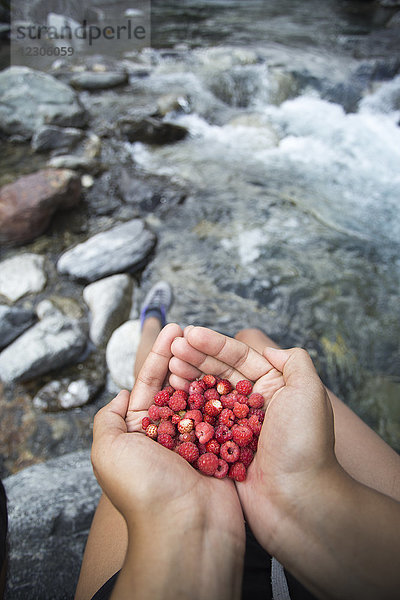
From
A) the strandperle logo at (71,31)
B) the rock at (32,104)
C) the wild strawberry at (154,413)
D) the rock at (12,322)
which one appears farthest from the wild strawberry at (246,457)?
the strandperle logo at (71,31)

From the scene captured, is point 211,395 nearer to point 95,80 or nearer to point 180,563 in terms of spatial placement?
point 180,563

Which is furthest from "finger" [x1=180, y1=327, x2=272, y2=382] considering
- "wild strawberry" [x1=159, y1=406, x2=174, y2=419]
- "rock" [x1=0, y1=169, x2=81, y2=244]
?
"rock" [x1=0, y1=169, x2=81, y2=244]

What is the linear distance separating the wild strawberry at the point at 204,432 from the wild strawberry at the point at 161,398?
10.5 inches

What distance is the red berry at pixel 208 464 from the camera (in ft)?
6.13

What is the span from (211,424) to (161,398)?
384 millimetres

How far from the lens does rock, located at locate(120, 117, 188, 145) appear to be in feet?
28.3

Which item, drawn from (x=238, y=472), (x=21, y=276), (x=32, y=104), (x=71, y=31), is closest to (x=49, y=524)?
(x=238, y=472)

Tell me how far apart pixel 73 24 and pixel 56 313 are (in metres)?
19.1

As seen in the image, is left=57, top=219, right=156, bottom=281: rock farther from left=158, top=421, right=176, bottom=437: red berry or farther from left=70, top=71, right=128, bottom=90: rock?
left=70, top=71, right=128, bottom=90: rock

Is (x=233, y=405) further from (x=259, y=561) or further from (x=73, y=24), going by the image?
(x=73, y=24)

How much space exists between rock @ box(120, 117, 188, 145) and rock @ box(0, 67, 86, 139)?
1435 millimetres

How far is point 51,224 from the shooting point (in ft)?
19.8

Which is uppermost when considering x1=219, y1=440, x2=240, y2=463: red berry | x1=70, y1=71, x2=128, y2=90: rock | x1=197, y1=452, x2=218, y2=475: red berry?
x1=70, y1=71, x2=128, y2=90: rock

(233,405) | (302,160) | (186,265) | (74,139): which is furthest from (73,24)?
(233,405)
